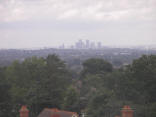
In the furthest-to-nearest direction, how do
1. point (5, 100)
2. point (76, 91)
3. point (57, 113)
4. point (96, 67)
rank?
point (96, 67), point (76, 91), point (5, 100), point (57, 113)

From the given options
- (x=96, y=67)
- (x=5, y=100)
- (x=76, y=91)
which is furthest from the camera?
(x=96, y=67)

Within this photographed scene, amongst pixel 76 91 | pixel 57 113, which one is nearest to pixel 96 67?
pixel 76 91

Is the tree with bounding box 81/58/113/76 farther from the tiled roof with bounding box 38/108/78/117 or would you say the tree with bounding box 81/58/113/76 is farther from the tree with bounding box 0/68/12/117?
the tiled roof with bounding box 38/108/78/117

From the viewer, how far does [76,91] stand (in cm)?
3344

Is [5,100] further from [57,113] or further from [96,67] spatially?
[96,67]

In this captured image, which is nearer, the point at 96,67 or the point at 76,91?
the point at 76,91

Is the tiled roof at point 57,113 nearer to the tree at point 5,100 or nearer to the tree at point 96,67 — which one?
the tree at point 5,100

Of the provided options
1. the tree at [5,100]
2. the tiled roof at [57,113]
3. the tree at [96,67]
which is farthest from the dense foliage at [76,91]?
the tree at [96,67]

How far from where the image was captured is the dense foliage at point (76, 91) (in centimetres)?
2803

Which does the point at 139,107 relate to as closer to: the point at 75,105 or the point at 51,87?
the point at 75,105

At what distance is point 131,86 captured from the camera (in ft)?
105

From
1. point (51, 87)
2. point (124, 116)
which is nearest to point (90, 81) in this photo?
point (51, 87)

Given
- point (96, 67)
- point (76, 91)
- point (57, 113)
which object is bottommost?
point (76, 91)

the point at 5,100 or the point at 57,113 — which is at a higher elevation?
the point at 57,113
